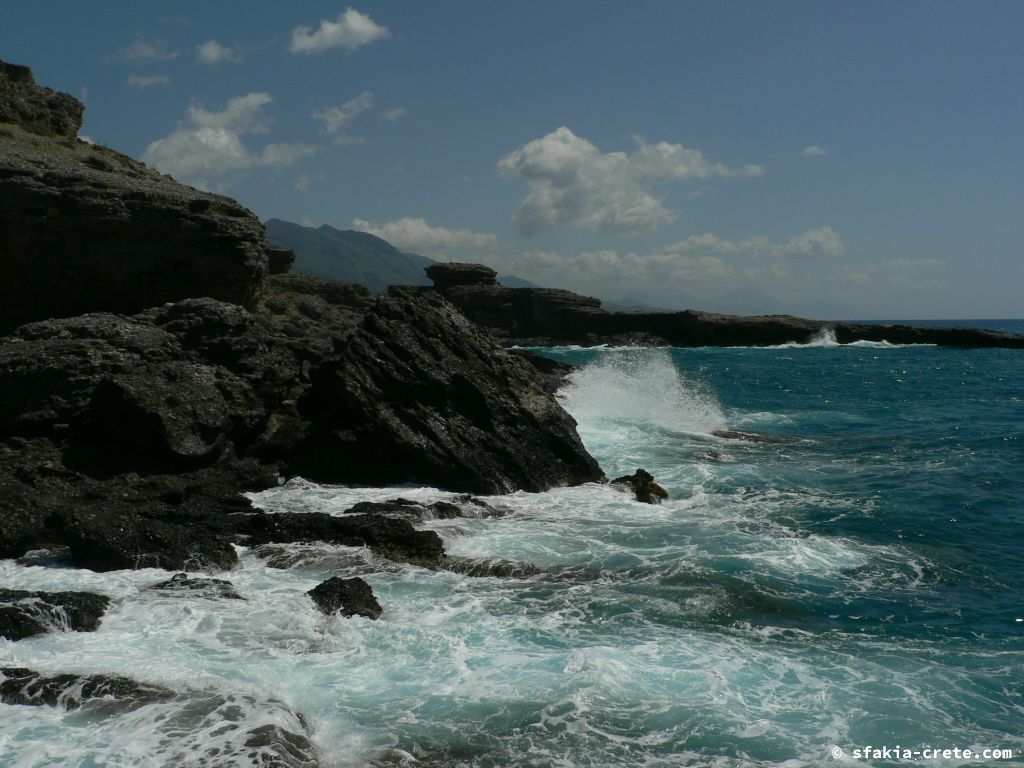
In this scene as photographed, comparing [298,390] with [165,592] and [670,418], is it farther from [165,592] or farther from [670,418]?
[670,418]

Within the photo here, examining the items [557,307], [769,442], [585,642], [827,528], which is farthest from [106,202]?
[557,307]

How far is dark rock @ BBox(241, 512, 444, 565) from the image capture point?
14.1 meters

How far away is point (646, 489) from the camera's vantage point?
19391mm

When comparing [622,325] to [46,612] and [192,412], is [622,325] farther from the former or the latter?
[46,612]

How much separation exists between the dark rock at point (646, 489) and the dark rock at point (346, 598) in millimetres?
9185

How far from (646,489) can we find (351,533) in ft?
26.3

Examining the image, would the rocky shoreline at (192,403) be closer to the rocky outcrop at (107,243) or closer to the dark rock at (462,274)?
the rocky outcrop at (107,243)

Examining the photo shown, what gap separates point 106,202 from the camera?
22641 millimetres

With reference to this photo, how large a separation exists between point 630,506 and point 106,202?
17.4m

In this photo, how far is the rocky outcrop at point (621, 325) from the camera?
353 ft

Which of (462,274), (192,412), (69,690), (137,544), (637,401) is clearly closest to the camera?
(69,690)

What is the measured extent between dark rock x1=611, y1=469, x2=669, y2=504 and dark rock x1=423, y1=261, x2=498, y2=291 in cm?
9482

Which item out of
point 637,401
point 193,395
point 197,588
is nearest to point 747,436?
point 637,401

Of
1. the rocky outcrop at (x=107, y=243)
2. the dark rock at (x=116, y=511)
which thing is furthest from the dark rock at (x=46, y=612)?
the rocky outcrop at (x=107, y=243)
